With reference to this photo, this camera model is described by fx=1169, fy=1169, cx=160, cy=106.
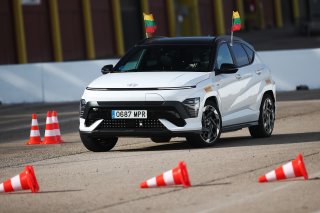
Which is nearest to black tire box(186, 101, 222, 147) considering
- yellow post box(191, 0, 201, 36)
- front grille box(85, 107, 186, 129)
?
front grille box(85, 107, 186, 129)

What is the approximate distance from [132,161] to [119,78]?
1699 mm

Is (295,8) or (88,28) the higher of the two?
(88,28)

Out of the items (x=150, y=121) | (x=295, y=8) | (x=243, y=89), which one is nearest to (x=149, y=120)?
(x=150, y=121)

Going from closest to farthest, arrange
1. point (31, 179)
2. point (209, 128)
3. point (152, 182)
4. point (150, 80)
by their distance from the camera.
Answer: point (152, 182), point (31, 179), point (150, 80), point (209, 128)

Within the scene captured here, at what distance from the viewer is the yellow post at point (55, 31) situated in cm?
4606

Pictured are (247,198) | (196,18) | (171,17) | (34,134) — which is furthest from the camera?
(196,18)

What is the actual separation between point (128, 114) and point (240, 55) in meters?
2.69

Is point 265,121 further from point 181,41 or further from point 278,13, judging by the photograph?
point 278,13

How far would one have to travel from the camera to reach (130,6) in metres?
53.5

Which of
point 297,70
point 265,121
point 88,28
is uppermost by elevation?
point 265,121

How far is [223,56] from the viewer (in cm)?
1645

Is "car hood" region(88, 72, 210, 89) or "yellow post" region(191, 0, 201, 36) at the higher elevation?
"car hood" region(88, 72, 210, 89)

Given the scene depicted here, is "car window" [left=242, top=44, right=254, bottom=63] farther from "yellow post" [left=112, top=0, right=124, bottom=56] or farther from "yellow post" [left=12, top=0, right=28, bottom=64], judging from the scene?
"yellow post" [left=112, top=0, right=124, bottom=56]

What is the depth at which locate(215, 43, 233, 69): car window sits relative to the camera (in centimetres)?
1622
